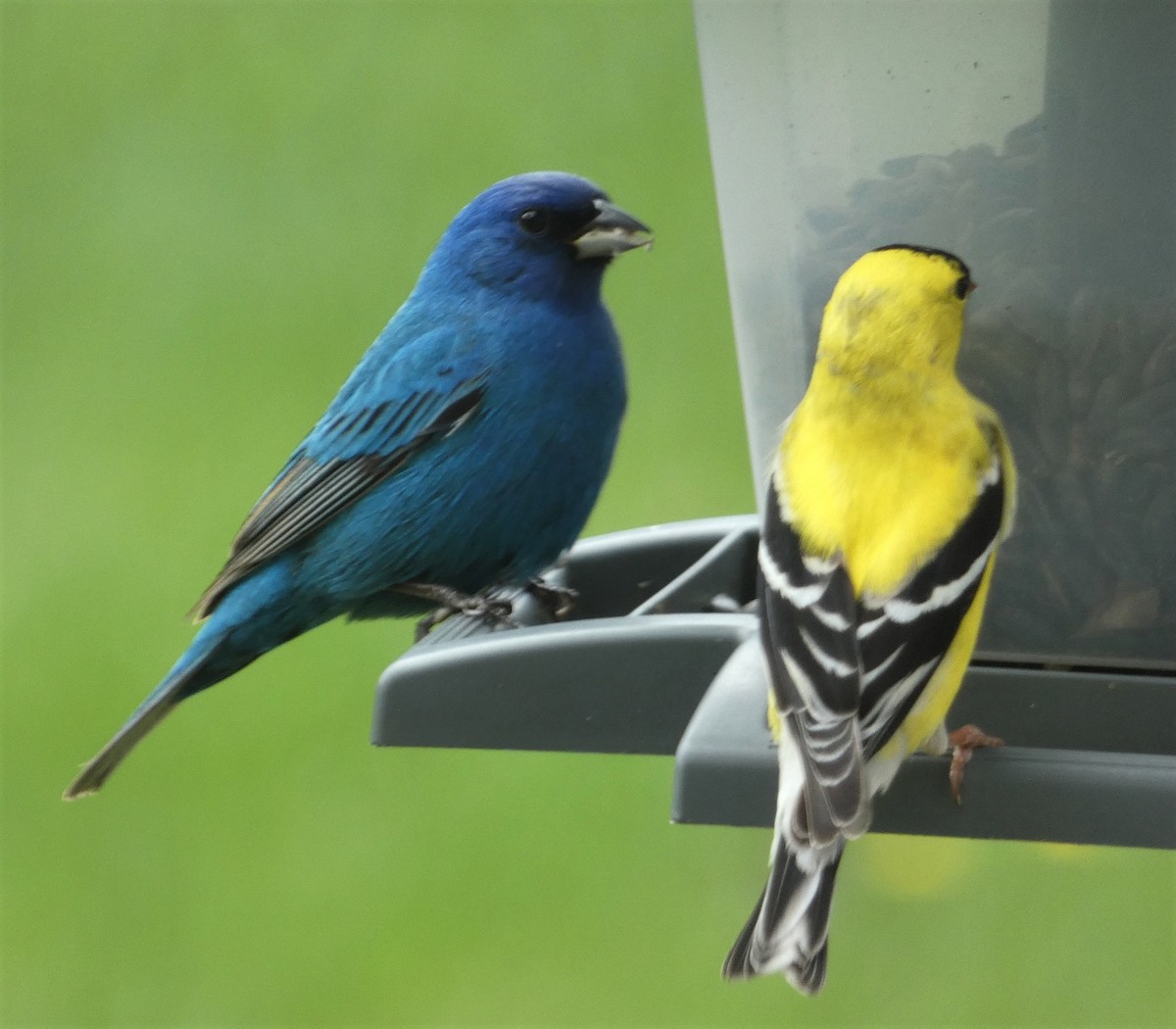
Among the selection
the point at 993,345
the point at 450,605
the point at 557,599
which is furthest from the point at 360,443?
the point at 993,345

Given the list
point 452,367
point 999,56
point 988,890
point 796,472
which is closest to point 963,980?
point 988,890

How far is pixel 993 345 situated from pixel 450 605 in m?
1.18

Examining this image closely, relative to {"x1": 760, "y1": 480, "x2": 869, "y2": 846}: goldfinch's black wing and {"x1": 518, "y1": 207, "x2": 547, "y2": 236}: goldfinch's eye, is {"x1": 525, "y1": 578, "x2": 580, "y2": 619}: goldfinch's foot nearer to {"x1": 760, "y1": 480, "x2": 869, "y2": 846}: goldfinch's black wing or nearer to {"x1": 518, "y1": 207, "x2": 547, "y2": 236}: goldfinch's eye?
{"x1": 518, "y1": 207, "x2": 547, "y2": 236}: goldfinch's eye

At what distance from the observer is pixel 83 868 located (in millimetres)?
4984

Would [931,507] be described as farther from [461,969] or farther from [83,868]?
[83,868]

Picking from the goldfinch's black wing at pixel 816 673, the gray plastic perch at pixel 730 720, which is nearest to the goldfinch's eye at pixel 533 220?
the gray plastic perch at pixel 730 720

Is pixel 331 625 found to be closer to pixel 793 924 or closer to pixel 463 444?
pixel 463 444

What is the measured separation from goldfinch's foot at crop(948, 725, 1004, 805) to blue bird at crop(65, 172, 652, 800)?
3.90 ft

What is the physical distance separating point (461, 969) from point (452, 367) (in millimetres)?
1879

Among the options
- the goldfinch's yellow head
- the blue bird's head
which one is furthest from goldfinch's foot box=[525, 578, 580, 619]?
the goldfinch's yellow head

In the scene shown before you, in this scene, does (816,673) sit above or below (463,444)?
above

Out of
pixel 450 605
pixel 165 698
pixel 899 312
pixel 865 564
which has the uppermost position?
pixel 899 312

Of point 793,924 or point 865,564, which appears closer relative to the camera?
point 793,924

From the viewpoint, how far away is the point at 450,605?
3418 millimetres
